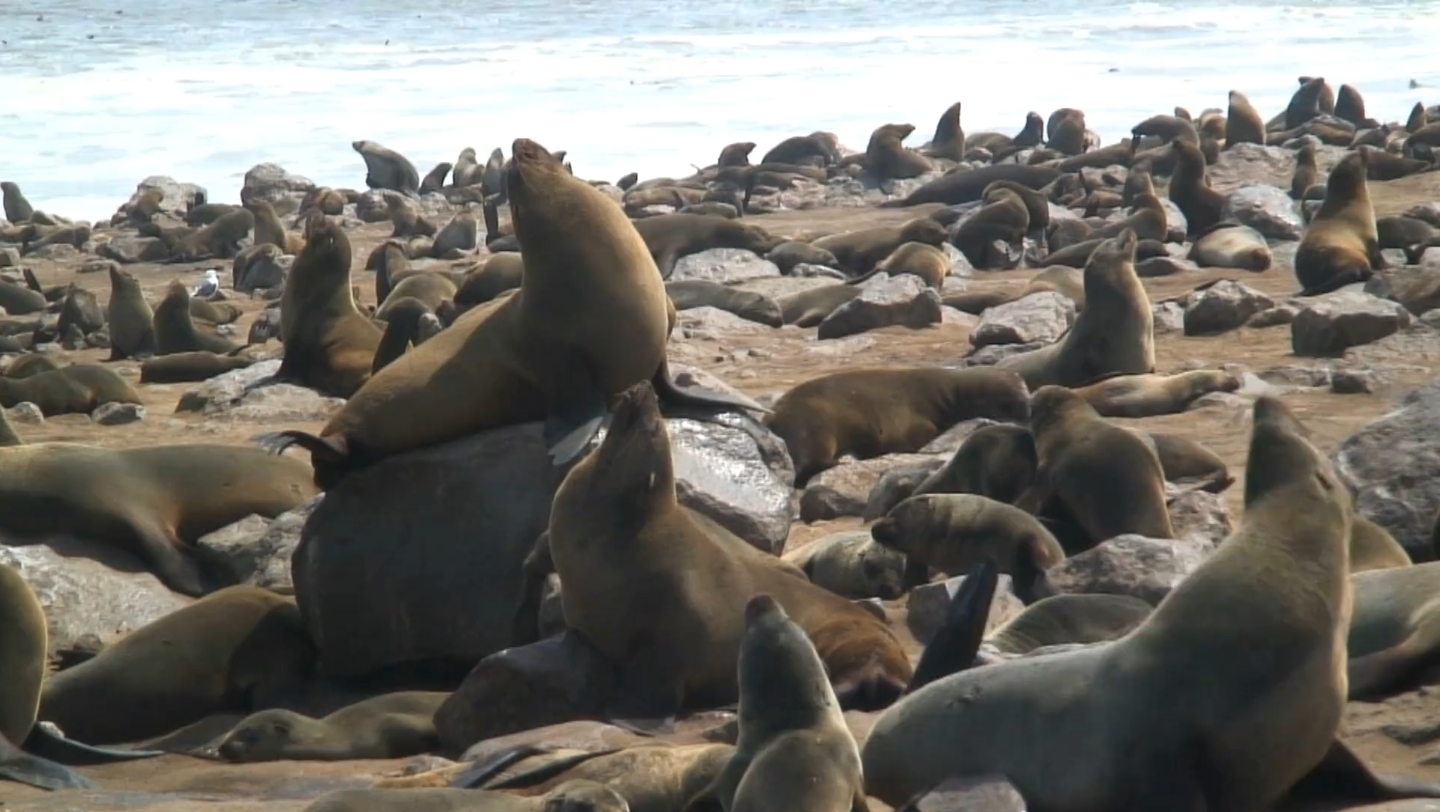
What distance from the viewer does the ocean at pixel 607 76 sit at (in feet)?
96.3

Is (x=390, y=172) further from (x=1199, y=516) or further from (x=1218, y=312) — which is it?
(x=1199, y=516)

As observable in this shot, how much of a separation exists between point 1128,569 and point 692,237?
9.37 m

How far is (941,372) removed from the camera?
8.70 metres

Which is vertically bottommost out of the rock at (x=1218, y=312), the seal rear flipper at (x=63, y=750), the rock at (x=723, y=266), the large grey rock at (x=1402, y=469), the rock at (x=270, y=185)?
the rock at (x=270, y=185)

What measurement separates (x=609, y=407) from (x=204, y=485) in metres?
2.00

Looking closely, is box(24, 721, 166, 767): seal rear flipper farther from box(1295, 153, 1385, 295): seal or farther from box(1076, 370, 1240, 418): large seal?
box(1295, 153, 1385, 295): seal

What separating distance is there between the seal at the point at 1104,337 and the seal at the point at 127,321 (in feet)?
19.7

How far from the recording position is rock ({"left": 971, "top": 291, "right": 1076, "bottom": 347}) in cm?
1050

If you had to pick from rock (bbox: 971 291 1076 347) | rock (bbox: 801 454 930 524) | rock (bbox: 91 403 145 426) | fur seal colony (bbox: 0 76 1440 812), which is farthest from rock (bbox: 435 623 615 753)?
rock (bbox: 971 291 1076 347)

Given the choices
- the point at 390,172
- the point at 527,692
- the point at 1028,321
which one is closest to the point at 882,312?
the point at 1028,321

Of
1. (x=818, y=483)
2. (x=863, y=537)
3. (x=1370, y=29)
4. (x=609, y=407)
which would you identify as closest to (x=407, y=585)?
(x=609, y=407)

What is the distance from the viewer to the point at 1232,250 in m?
13.4

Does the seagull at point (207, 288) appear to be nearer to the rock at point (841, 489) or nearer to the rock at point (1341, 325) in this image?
the rock at point (841, 489)

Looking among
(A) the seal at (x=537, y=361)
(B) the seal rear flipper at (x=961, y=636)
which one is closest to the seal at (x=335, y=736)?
(A) the seal at (x=537, y=361)
